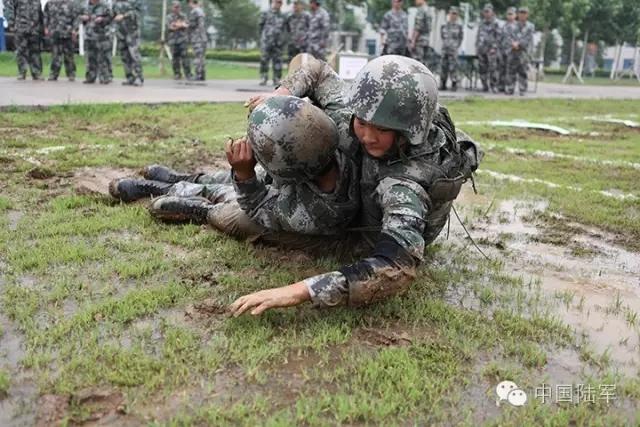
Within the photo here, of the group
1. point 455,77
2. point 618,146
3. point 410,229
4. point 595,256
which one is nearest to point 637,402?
point 410,229

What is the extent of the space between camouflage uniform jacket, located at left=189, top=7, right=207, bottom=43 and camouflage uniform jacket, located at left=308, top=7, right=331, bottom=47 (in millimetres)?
3041

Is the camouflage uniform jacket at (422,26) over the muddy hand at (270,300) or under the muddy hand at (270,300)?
over

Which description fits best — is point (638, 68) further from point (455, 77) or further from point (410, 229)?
point (410, 229)

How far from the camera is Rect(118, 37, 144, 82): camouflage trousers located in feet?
46.8

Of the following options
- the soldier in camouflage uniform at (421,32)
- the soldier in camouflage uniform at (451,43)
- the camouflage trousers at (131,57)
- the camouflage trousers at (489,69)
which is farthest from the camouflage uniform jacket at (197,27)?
the camouflage trousers at (489,69)

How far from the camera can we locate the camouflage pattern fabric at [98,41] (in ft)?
46.6

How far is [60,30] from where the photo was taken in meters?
14.3

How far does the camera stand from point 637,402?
7.63 feet

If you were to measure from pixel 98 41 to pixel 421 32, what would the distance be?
7447 millimetres

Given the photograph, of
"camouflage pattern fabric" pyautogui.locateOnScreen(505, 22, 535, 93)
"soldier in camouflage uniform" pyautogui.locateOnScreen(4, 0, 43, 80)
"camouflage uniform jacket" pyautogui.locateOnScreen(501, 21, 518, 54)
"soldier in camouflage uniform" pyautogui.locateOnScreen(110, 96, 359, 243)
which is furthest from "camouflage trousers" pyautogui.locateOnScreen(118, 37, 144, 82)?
"soldier in camouflage uniform" pyautogui.locateOnScreen(110, 96, 359, 243)

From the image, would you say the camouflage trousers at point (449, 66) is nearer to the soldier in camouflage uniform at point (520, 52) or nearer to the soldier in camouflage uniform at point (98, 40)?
the soldier in camouflage uniform at point (520, 52)

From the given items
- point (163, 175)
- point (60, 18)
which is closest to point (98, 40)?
point (60, 18)

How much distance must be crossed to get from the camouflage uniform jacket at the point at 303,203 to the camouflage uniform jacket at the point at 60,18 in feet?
40.8

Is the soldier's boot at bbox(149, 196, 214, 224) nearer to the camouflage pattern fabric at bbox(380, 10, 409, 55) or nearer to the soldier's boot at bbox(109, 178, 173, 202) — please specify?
the soldier's boot at bbox(109, 178, 173, 202)
